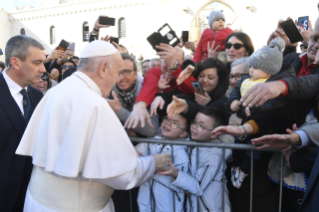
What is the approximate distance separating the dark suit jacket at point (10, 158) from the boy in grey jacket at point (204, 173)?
5.05 ft

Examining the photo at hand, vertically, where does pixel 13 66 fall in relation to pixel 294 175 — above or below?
above

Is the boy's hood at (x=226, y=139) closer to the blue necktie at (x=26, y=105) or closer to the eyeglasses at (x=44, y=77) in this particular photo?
the blue necktie at (x=26, y=105)

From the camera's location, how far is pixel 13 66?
8.92 feet

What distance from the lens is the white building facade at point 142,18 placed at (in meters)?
20.3

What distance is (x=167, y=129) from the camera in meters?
2.76

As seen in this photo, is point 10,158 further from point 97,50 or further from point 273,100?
point 273,100

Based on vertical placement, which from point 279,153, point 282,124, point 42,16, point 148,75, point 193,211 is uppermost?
point 42,16

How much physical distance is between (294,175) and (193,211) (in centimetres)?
104

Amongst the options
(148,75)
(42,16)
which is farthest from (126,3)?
(148,75)

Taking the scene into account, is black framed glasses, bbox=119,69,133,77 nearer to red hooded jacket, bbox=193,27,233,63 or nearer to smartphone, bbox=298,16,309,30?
red hooded jacket, bbox=193,27,233,63

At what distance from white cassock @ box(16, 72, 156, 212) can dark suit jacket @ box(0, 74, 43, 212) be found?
579 millimetres

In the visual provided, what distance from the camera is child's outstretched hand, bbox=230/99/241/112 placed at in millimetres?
2496

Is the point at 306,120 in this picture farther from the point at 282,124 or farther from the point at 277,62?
the point at 277,62

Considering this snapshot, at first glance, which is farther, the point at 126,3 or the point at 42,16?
the point at 42,16
